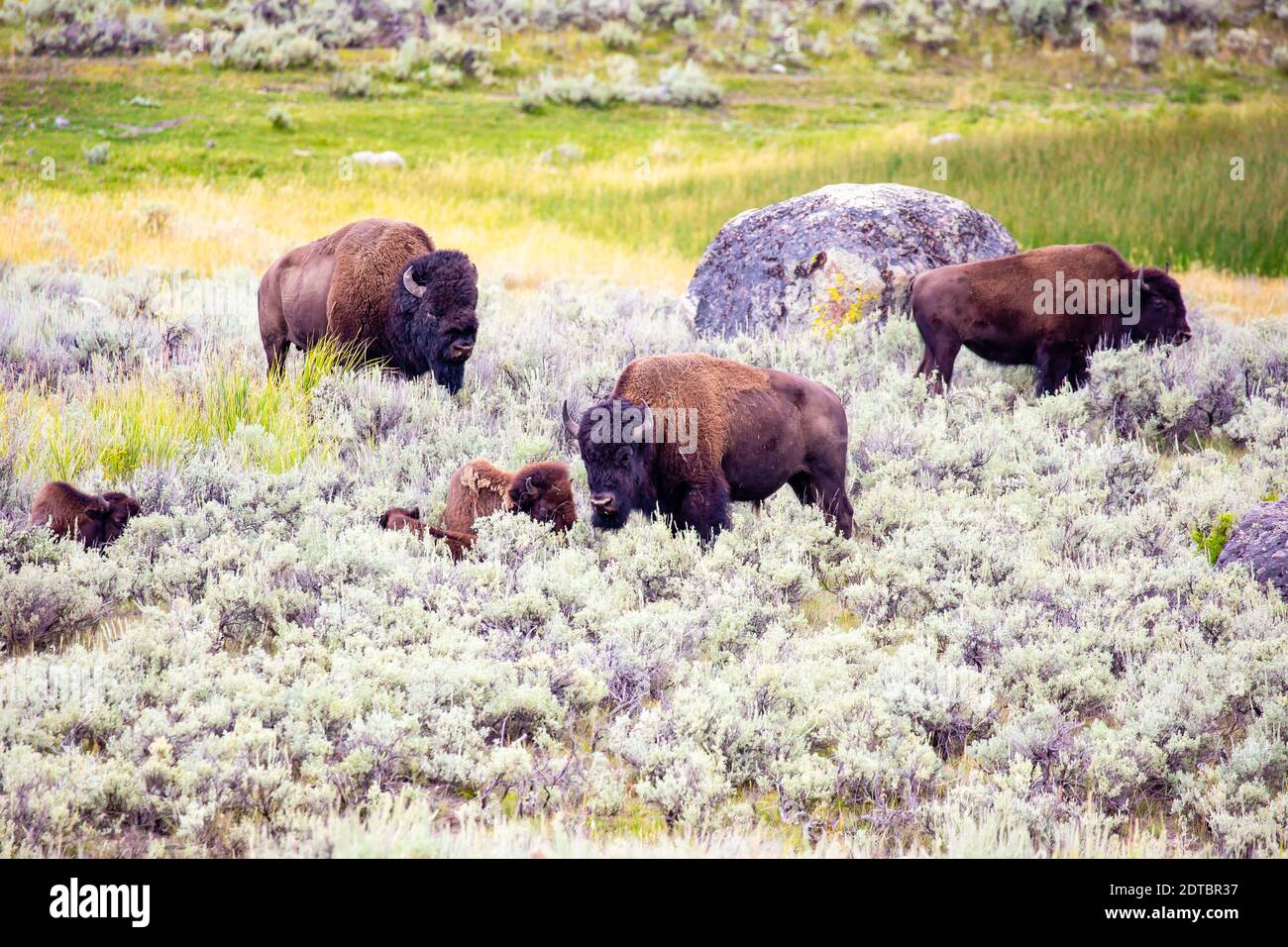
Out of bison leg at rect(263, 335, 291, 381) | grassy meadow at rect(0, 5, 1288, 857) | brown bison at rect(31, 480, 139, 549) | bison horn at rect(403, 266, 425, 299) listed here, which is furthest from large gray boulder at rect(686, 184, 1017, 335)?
brown bison at rect(31, 480, 139, 549)

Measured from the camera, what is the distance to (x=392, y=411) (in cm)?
823

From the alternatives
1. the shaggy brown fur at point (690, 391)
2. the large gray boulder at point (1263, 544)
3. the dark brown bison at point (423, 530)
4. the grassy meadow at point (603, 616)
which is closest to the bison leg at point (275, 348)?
the grassy meadow at point (603, 616)

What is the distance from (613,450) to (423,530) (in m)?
1.35

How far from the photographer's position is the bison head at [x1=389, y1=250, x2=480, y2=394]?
8461 mm

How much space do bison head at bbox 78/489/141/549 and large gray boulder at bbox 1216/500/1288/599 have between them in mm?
6075

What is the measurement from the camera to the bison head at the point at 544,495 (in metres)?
6.60

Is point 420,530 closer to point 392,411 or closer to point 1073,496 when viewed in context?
point 392,411

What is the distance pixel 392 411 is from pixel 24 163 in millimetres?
16622

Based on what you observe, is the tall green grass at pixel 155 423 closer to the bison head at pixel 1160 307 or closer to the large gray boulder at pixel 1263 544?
the large gray boulder at pixel 1263 544

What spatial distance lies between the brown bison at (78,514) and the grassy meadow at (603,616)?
25cm

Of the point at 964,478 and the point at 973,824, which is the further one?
the point at 964,478

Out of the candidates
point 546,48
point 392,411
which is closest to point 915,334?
point 392,411

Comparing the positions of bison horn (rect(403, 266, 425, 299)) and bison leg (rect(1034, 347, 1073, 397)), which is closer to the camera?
bison horn (rect(403, 266, 425, 299))

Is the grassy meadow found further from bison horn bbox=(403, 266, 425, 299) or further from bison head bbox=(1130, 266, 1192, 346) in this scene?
bison horn bbox=(403, 266, 425, 299)
